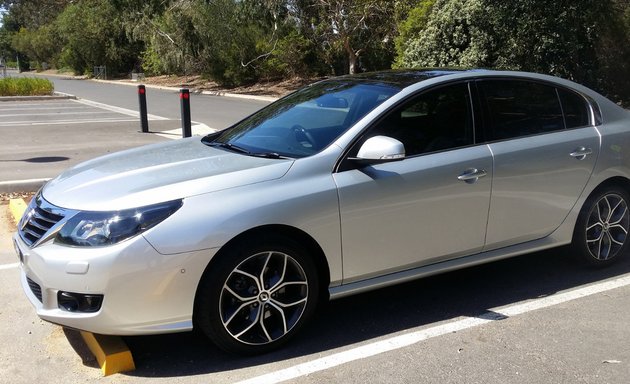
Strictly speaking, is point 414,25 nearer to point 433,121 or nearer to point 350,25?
point 350,25

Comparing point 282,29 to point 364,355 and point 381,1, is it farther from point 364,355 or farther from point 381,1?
point 364,355

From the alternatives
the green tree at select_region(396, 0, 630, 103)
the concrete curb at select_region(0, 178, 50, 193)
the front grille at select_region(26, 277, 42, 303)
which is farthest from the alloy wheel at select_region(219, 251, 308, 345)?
the green tree at select_region(396, 0, 630, 103)

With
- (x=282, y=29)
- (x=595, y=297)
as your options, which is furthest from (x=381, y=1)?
(x=595, y=297)

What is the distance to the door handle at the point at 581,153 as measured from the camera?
442 cm

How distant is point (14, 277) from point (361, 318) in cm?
285

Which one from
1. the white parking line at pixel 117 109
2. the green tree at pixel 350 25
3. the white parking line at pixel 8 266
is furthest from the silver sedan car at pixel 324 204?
the green tree at pixel 350 25

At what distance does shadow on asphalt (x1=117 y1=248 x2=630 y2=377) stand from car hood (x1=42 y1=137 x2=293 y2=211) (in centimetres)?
97

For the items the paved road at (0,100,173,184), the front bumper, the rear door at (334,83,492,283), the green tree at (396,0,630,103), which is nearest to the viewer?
the front bumper

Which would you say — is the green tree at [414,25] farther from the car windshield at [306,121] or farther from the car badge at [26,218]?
the car badge at [26,218]

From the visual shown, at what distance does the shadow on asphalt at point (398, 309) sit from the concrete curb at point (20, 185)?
4748 millimetres

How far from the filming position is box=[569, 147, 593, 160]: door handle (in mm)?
4417

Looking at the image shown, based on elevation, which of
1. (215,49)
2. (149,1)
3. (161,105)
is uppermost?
(149,1)

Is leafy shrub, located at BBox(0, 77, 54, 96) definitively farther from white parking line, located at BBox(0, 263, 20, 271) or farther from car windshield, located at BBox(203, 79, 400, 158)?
car windshield, located at BBox(203, 79, 400, 158)

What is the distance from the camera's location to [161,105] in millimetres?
23531
